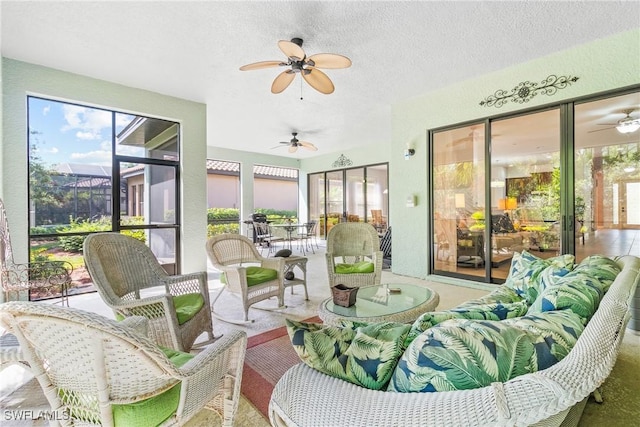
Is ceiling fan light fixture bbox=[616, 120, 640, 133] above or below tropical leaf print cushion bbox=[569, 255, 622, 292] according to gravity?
above

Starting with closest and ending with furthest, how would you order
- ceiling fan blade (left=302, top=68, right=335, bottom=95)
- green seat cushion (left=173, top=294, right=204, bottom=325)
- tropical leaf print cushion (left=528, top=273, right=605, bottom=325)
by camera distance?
tropical leaf print cushion (left=528, top=273, right=605, bottom=325)
green seat cushion (left=173, top=294, right=204, bottom=325)
ceiling fan blade (left=302, top=68, right=335, bottom=95)

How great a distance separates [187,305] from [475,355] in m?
2.15

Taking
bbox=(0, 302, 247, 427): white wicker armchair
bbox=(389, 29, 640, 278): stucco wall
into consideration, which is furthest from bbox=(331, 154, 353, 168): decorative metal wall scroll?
bbox=(0, 302, 247, 427): white wicker armchair

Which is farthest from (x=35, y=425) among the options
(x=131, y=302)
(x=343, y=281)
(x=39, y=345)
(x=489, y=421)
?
(x=343, y=281)

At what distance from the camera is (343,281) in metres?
3.42

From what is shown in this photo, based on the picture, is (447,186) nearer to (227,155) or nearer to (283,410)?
(283,410)

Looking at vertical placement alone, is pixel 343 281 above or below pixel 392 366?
below

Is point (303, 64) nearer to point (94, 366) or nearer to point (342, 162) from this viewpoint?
point (94, 366)

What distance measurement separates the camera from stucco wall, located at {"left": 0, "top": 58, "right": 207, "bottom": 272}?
348 centimetres

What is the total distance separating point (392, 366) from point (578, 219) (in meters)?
A: 3.97

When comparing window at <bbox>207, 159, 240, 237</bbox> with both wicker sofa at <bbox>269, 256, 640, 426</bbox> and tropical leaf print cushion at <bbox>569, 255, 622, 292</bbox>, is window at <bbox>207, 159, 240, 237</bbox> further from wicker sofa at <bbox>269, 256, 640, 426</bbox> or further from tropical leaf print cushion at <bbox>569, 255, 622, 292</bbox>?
wicker sofa at <bbox>269, 256, 640, 426</bbox>

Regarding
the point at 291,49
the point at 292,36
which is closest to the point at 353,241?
the point at 291,49

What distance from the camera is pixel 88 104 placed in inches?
160

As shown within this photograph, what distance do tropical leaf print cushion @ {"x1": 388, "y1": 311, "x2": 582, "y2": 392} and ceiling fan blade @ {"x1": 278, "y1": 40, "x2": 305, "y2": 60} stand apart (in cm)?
264
